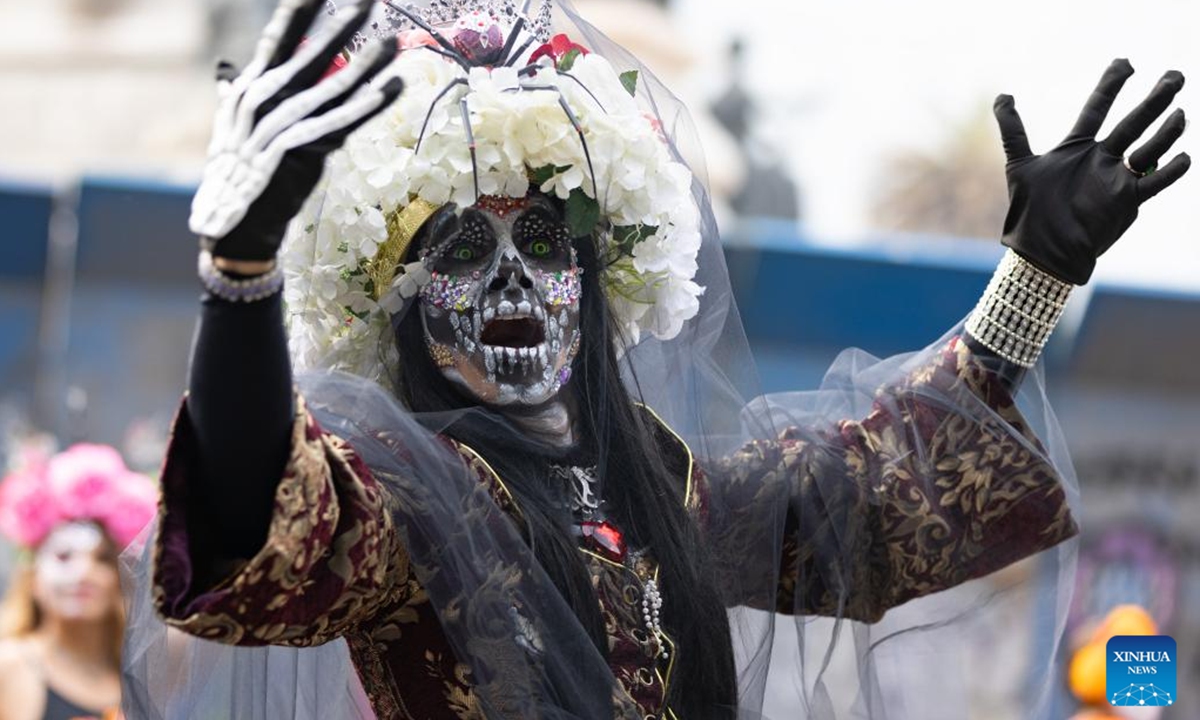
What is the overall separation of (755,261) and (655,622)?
301 inches

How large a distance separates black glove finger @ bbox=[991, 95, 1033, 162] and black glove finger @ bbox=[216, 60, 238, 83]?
1355 millimetres

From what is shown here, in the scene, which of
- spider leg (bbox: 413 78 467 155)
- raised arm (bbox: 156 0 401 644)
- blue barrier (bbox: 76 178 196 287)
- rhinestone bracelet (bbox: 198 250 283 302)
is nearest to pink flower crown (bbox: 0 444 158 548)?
blue barrier (bbox: 76 178 196 287)

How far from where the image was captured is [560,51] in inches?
135

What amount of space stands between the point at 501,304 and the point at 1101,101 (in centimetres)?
107

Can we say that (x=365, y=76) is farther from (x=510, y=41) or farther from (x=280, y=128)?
(x=510, y=41)

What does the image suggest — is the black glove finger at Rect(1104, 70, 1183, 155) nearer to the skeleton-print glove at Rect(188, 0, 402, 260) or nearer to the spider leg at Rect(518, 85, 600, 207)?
the spider leg at Rect(518, 85, 600, 207)

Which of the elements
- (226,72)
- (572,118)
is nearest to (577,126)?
(572,118)

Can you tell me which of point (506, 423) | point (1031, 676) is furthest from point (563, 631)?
point (1031, 676)

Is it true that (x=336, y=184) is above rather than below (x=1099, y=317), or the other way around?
above

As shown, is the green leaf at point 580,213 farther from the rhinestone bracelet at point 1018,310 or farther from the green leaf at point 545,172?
the rhinestone bracelet at point 1018,310

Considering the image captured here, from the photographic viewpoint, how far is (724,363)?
11.6 feet

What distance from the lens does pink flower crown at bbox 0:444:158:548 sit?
23.9ft

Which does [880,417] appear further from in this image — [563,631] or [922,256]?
[922,256]

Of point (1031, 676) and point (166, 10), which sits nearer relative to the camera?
point (1031, 676)
